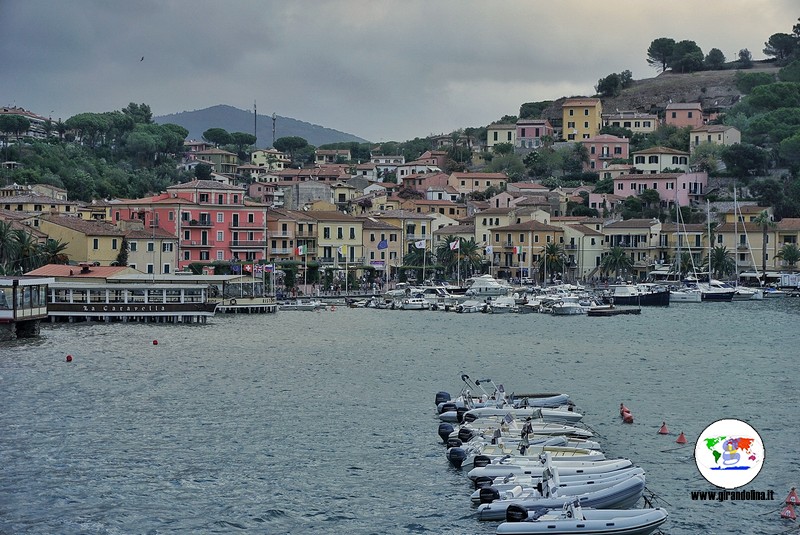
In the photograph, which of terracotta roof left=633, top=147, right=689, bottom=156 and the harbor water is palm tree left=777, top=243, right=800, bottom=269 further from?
the harbor water

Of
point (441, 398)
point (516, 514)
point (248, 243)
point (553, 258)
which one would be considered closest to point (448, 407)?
point (441, 398)

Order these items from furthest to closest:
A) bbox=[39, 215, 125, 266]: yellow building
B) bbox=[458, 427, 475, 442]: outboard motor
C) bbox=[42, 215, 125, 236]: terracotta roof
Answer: bbox=[42, 215, 125, 236]: terracotta roof
bbox=[39, 215, 125, 266]: yellow building
bbox=[458, 427, 475, 442]: outboard motor

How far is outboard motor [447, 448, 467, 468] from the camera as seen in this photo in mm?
29266

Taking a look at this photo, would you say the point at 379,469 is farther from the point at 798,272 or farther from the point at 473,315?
the point at 798,272

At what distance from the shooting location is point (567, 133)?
16638 cm

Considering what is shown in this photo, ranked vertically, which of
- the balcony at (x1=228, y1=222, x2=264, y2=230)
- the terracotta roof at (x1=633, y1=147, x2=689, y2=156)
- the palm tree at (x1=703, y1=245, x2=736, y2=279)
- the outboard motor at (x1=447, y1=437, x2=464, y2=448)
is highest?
the terracotta roof at (x1=633, y1=147, x2=689, y2=156)

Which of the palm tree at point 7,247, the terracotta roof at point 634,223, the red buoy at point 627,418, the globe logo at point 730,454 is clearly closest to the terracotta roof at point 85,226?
the palm tree at point 7,247

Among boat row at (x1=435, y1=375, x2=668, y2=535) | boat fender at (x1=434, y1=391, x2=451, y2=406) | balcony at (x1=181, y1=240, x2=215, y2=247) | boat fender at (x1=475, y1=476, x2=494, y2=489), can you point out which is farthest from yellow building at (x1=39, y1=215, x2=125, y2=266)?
boat fender at (x1=475, y1=476, x2=494, y2=489)

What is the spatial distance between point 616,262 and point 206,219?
136ft

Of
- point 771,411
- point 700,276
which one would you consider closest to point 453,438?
point 771,411

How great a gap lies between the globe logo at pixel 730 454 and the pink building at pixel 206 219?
233 ft

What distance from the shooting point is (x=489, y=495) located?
2542 centimetres

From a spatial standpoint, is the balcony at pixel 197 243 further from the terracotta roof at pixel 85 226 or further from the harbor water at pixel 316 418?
the harbor water at pixel 316 418

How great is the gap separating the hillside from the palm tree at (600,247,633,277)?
66827 mm
